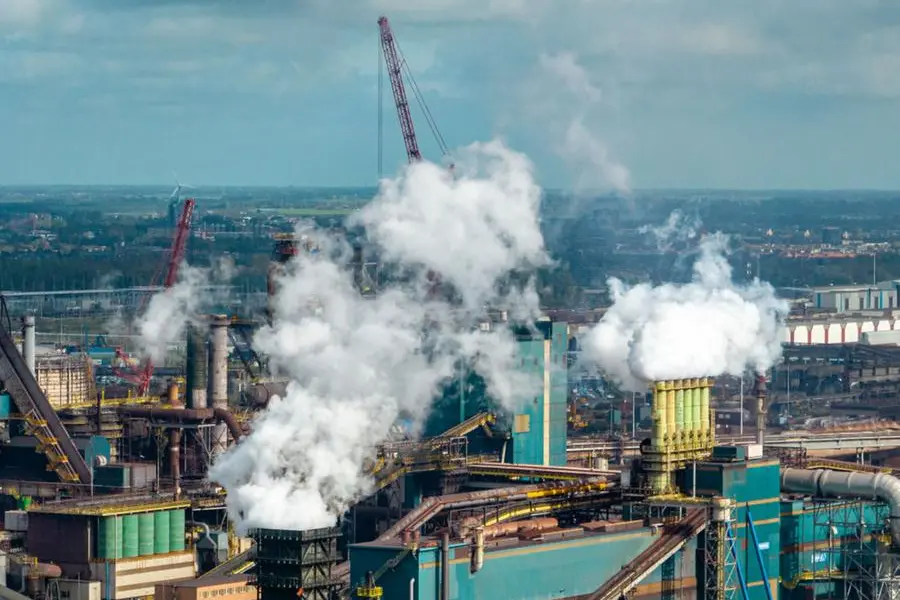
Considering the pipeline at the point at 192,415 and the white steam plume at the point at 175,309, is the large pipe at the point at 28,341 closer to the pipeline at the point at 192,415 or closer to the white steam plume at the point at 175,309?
the white steam plume at the point at 175,309

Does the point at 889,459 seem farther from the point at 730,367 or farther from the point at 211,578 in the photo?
the point at 211,578

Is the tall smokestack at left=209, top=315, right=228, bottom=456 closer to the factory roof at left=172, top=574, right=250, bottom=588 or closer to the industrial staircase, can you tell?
the factory roof at left=172, top=574, right=250, bottom=588

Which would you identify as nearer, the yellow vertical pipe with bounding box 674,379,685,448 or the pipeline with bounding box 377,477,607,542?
the pipeline with bounding box 377,477,607,542

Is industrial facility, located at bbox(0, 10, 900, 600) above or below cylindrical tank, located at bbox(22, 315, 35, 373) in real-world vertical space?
below

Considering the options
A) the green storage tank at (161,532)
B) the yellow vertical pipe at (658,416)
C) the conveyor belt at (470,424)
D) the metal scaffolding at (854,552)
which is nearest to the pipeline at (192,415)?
the conveyor belt at (470,424)

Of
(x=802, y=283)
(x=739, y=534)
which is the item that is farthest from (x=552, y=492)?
(x=802, y=283)

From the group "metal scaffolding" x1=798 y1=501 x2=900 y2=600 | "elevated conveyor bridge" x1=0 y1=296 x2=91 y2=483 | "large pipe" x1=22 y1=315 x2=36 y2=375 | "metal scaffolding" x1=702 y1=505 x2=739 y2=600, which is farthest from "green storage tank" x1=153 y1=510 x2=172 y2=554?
"large pipe" x1=22 y1=315 x2=36 y2=375
